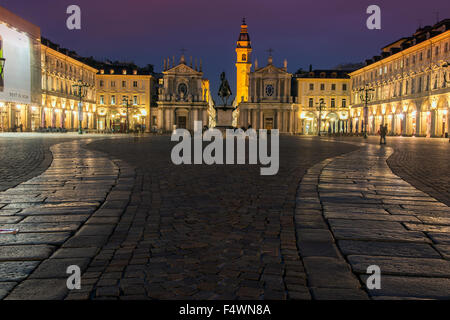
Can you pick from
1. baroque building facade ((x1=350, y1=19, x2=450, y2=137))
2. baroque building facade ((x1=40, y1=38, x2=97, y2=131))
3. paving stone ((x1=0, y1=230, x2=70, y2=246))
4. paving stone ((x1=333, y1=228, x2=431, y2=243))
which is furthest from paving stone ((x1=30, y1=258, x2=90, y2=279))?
baroque building facade ((x1=40, y1=38, x2=97, y2=131))

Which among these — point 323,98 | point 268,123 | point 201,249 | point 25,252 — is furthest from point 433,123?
point 25,252

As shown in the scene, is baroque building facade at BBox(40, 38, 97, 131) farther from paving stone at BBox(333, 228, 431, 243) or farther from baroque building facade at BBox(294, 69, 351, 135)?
paving stone at BBox(333, 228, 431, 243)

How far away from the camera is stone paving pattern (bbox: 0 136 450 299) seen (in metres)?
3.20

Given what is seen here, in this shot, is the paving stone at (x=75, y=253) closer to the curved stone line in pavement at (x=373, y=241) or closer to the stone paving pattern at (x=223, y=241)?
the stone paving pattern at (x=223, y=241)

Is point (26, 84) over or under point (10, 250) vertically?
over

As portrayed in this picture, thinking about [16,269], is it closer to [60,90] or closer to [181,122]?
[60,90]

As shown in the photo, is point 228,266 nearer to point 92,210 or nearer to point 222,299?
point 222,299

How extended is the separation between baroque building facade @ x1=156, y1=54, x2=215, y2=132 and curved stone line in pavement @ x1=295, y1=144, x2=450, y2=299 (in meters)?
79.8

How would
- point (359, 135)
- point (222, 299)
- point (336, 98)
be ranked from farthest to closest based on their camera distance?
point (336, 98), point (359, 135), point (222, 299)

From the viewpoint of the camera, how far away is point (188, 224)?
17.3ft

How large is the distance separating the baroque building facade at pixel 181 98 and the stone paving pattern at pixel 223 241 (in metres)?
79.2

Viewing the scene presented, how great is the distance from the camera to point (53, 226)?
5098mm
